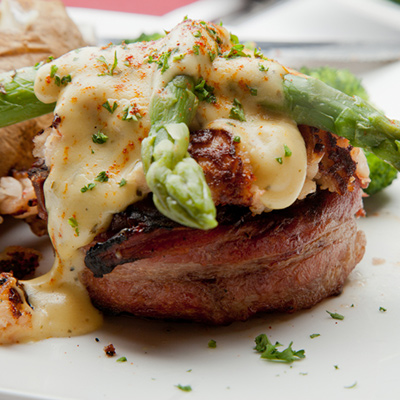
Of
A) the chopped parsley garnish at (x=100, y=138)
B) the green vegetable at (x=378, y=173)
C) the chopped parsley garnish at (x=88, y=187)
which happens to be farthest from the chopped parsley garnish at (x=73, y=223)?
the green vegetable at (x=378, y=173)

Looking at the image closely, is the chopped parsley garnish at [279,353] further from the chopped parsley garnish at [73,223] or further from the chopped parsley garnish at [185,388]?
the chopped parsley garnish at [73,223]

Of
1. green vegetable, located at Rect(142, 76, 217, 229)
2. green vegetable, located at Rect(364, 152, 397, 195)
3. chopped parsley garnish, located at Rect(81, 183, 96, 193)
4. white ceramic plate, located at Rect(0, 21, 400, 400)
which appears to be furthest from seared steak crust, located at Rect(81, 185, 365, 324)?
green vegetable, located at Rect(364, 152, 397, 195)

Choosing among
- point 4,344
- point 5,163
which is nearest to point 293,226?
point 4,344

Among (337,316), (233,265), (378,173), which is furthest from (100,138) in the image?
(378,173)

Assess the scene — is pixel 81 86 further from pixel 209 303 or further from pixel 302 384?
pixel 302 384

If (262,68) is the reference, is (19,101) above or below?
below

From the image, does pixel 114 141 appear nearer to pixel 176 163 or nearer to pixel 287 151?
pixel 176 163

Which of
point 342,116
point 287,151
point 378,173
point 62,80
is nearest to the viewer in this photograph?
point 287,151

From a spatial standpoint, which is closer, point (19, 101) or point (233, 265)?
point (233, 265)
